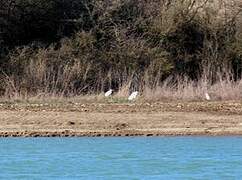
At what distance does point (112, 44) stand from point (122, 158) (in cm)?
1368

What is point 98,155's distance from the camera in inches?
567

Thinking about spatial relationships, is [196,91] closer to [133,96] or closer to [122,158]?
[133,96]

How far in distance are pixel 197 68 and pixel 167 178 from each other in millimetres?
15463

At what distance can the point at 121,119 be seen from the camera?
63.4 ft

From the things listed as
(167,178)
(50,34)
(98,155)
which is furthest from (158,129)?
(50,34)

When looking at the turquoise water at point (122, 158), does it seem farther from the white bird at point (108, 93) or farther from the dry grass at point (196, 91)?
the white bird at point (108, 93)

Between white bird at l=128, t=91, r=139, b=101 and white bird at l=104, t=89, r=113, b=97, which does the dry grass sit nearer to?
white bird at l=128, t=91, r=139, b=101

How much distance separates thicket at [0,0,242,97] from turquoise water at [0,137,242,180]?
25.3 feet

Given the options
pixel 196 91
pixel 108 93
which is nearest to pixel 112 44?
pixel 108 93

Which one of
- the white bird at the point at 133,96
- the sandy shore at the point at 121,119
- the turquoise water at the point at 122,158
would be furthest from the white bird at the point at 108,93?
the turquoise water at the point at 122,158

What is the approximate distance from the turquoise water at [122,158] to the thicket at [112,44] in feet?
25.3

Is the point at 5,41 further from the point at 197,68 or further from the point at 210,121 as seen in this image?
the point at 210,121

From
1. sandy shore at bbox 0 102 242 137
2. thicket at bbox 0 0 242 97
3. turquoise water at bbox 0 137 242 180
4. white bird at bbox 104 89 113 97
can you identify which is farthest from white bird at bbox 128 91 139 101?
turquoise water at bbox 0 137 242 180

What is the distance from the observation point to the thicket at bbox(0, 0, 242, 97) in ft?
81.9
